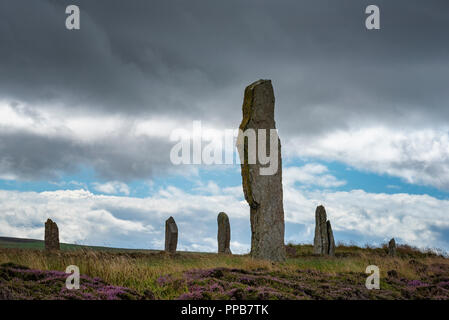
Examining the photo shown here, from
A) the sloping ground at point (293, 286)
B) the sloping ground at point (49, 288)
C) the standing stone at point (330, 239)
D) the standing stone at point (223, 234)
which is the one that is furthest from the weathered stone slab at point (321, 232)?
the sloping ground at point (49, 288)

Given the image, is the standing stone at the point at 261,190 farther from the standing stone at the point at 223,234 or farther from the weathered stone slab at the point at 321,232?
the standing stone at the point at 223,234

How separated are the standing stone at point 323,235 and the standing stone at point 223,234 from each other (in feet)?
18.7

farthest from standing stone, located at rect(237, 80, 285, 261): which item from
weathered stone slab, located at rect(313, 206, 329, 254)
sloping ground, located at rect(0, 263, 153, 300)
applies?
sloping ground, located at rect(0, 263, 153, 300)

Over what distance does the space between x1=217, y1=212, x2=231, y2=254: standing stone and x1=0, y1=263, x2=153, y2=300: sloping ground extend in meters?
19.1

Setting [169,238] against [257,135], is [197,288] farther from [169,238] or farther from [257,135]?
[169,238]

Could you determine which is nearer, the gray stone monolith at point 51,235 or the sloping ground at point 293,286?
Answer: the sloping ground at point 293,286

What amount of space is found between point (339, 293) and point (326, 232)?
1764 cm

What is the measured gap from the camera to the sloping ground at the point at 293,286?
997cm

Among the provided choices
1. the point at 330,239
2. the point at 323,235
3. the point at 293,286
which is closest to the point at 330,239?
the point at 330,239

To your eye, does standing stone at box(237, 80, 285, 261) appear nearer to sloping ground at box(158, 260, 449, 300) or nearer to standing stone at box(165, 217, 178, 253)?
sloping ground at box(158, 260, 449, 300)

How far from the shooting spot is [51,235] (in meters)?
27.5

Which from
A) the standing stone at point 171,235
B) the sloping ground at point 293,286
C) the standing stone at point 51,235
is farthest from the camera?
the standing stone at point 171,235
